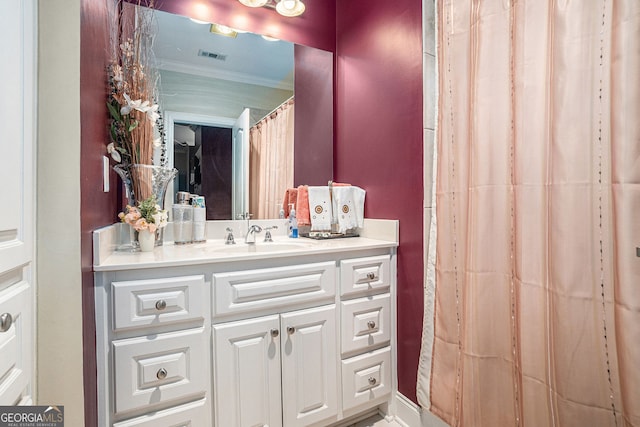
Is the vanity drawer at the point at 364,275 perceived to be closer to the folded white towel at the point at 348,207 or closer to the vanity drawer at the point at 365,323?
the vanity drawer at the point at 365,323

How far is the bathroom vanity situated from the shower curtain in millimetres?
288

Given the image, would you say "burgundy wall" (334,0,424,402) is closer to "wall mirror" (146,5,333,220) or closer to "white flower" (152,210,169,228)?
"wall mirror" (146,5,333,220)

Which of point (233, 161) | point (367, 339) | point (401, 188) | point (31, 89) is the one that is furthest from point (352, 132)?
point (31, 89)

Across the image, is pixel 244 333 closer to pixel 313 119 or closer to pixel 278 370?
pixel 278 370

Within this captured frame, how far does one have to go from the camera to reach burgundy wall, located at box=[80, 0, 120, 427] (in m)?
0.81

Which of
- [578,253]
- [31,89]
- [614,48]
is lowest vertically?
[578,253]

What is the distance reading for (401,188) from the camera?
4.96 feet

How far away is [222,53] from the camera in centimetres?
170

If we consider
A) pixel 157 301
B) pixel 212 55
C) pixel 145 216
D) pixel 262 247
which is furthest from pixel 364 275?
pixel 212 55

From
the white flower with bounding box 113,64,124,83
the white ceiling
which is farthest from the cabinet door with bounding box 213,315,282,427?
the white ceiling

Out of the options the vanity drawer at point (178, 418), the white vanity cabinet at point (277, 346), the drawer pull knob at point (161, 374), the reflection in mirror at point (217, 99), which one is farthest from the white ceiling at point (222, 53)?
the vanity drawer at point (178, 418)

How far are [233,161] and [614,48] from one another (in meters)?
1.59

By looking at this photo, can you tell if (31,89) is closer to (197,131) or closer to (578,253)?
(197,131)

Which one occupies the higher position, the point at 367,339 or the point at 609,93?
the point at 609,93
